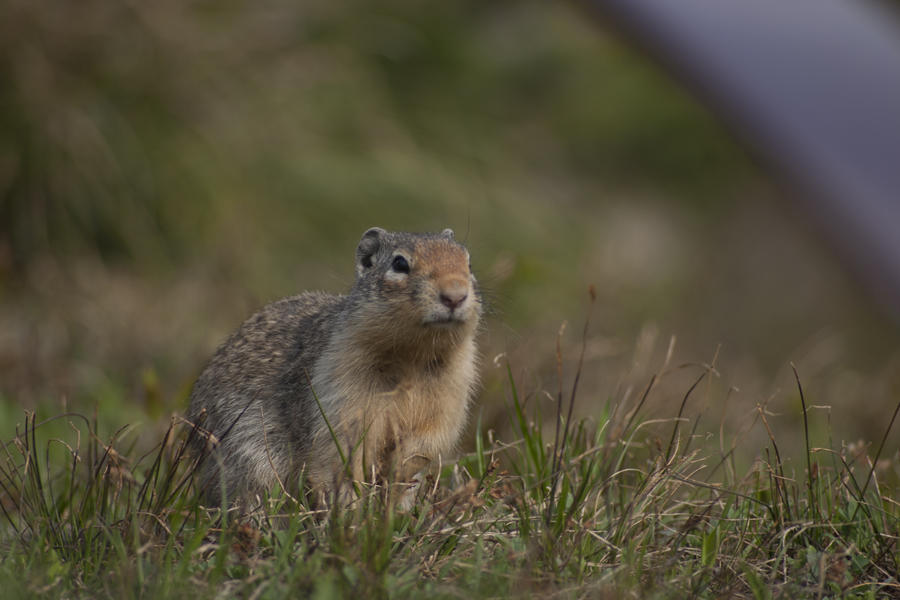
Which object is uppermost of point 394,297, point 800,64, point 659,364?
point 800,64

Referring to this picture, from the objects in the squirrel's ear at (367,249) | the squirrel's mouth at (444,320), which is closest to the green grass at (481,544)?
the squirrel's mouth at (444,320)

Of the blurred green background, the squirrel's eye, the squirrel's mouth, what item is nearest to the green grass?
the squirrel's mouth

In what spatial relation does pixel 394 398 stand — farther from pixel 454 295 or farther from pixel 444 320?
pixel 454 295

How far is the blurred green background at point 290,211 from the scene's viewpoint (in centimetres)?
610

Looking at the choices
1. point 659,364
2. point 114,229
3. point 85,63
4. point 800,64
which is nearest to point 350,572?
point 800,64

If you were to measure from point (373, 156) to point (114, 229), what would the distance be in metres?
3.15

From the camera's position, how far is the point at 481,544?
8.87ft

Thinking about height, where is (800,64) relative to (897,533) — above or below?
above

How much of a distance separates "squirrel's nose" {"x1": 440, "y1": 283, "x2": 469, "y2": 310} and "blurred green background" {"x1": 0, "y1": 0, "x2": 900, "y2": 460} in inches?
47.4

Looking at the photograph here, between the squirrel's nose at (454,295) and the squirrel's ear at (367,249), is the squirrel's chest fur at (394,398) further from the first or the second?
the squirrel's ear at (367,249)

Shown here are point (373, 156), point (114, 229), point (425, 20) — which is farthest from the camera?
point (425, 20)

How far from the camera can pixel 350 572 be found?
8.13 ft

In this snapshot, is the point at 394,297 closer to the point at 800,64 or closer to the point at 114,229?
the point at 800,64

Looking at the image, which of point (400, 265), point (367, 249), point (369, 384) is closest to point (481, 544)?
point (369, 384)
